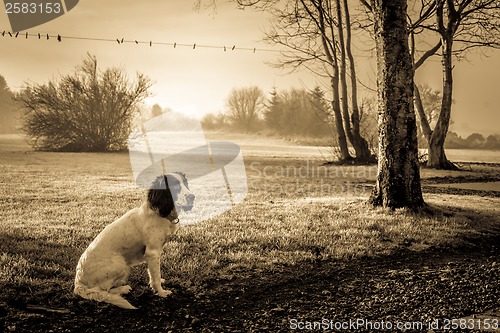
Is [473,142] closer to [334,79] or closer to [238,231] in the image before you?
[334,79]

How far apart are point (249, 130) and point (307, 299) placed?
224ft

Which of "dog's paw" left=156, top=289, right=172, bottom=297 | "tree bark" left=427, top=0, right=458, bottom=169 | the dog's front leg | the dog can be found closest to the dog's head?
the dog

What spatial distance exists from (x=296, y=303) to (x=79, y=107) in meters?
30.7

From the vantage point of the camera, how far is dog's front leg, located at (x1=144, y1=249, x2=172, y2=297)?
13.3ft

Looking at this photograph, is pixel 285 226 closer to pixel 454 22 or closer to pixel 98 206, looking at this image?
pixel 98 206

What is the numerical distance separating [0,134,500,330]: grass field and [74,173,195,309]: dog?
46cm

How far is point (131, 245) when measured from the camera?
4.02m

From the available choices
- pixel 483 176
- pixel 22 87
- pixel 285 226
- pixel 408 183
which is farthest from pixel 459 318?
pixel 22 87

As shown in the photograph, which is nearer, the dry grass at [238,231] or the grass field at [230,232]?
the grass field at [230,232]

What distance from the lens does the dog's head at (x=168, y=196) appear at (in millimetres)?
4066

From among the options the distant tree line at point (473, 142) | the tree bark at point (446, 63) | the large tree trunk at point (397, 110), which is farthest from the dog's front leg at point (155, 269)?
the distant tree line at point (473, 142)

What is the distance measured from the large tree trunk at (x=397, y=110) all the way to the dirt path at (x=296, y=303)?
3069 millimetres

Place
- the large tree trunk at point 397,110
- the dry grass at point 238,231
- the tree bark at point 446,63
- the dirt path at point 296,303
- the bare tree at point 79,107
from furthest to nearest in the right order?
the bare tree at point 79,107 → the tree bark at point 446,63 → the large tree trunk at point 397,110 → the dry grass at point 238,231 → the dirt path at point 296,303

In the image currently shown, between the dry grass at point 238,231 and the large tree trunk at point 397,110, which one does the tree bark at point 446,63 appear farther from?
the large tree trunk at point 397,110
